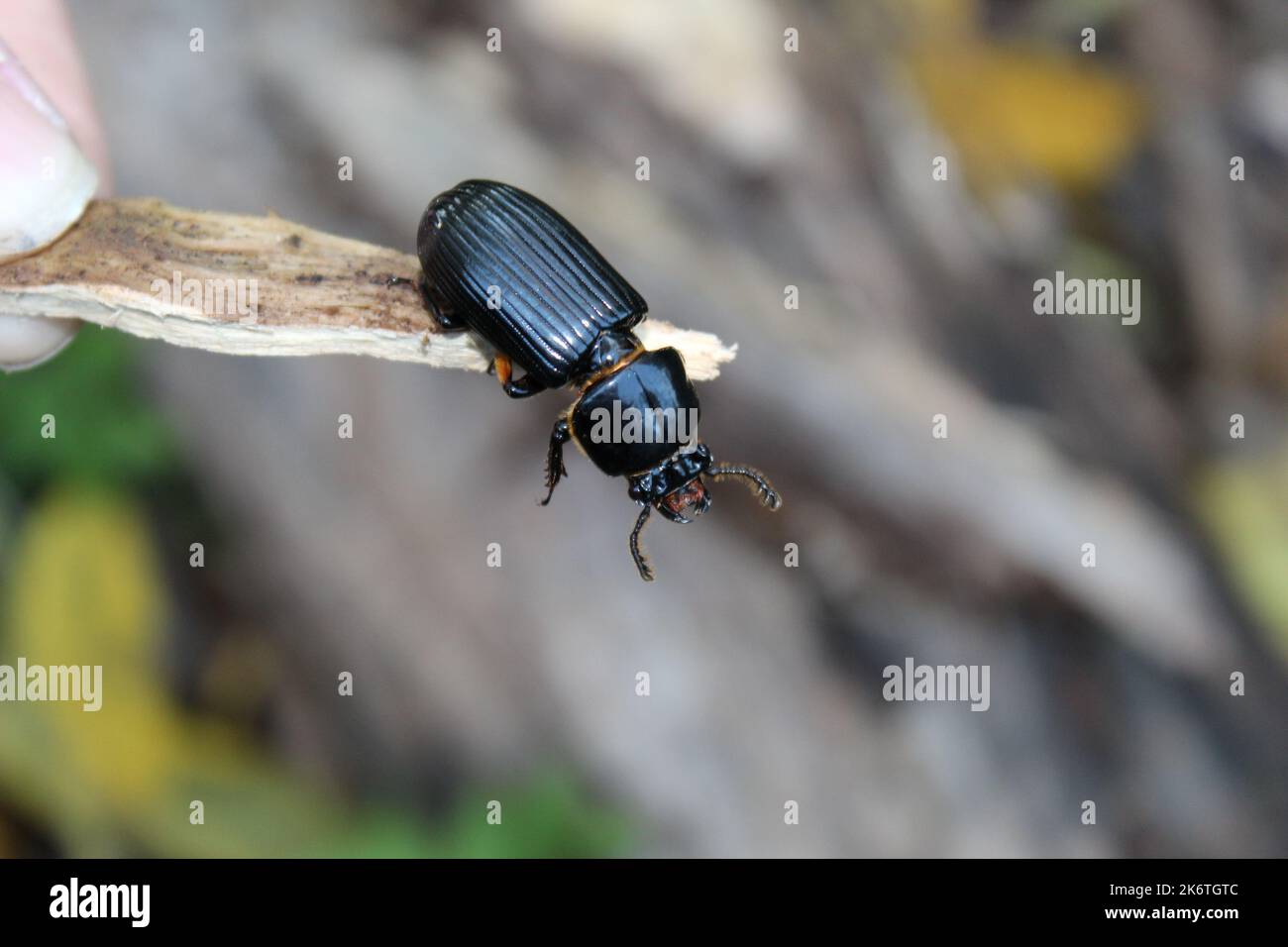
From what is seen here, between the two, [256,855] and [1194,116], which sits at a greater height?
[1194,116]

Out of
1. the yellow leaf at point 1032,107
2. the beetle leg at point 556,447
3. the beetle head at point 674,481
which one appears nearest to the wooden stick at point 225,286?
the beetle leg at point 556,447

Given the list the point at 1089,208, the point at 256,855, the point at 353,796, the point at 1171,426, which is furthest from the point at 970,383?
the point at 256,855

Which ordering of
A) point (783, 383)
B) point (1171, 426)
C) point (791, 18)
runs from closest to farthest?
point (783, 383)
point (791, 18)
point (1171, 426)

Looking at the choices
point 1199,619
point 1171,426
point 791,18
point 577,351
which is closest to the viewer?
point 577,351

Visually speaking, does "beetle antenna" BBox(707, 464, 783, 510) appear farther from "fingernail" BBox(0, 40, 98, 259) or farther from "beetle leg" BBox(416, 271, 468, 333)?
"fingernail" BBox(0, 40, 98, 259)

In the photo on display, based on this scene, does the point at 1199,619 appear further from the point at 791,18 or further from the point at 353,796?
the point at 353,796

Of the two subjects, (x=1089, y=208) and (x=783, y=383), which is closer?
(x=783, y=383)

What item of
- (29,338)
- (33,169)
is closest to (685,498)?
(29,338)
